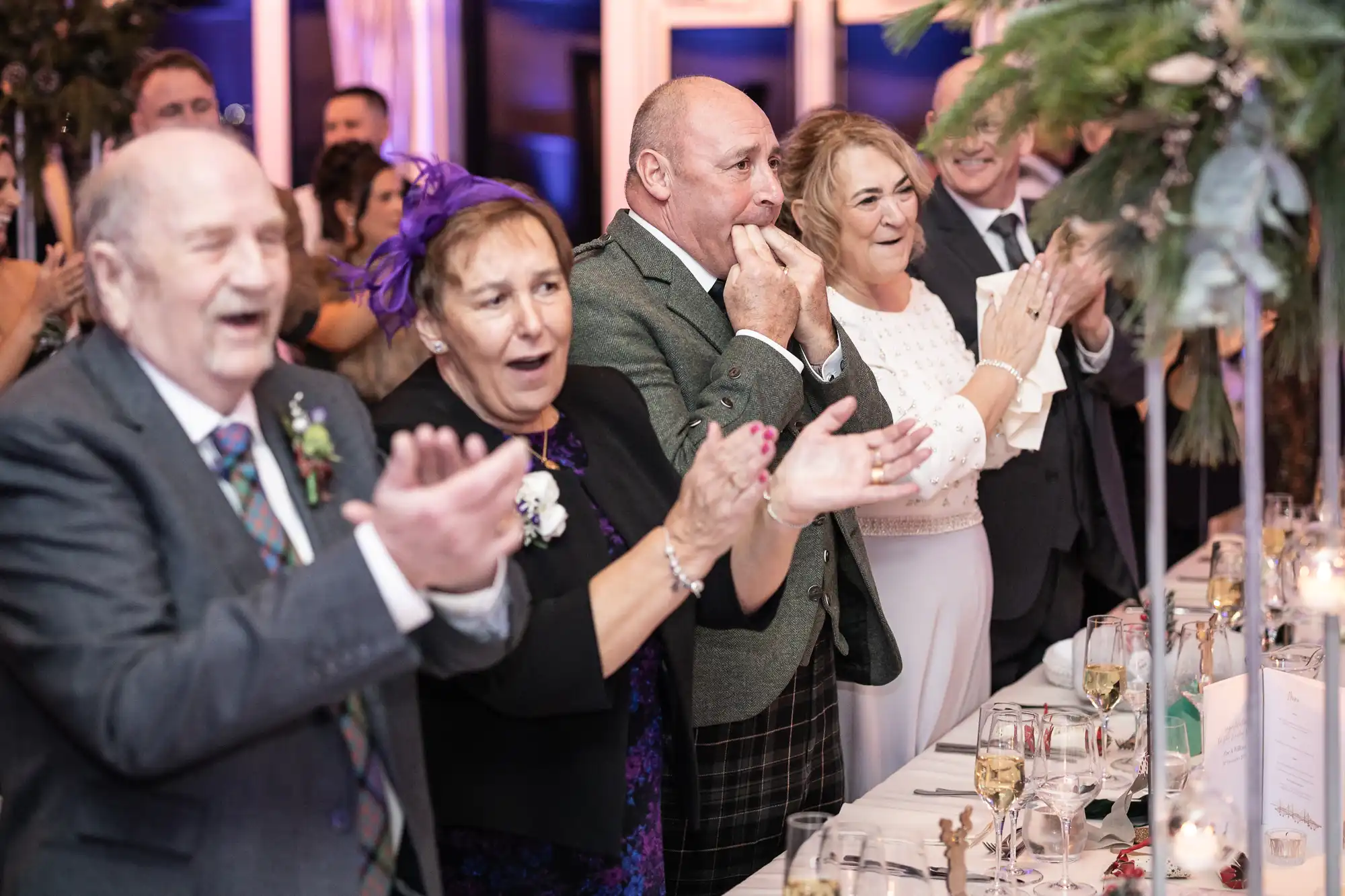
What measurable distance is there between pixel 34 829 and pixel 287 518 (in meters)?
0.35

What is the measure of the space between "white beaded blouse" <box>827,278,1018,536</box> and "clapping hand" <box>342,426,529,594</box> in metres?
1.44

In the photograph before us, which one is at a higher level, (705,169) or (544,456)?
(705,169)

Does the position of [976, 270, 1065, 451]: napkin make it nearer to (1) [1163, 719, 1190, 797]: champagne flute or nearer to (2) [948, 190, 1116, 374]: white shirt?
(2) [948, 190, 1116, 374]: white shirt

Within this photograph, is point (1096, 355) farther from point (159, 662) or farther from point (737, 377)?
point (159, 662)

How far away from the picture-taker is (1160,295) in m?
1.26

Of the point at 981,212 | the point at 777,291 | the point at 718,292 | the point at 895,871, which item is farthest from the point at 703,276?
the point at 981,212

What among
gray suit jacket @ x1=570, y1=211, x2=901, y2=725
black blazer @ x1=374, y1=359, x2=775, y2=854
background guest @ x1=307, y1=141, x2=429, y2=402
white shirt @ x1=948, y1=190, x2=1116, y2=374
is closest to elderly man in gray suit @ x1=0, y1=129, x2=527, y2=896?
black blazer @ x1=374, y1=359, x2=775, y2=854

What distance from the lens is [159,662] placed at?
1.27 meters

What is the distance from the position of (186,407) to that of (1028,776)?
103 cm

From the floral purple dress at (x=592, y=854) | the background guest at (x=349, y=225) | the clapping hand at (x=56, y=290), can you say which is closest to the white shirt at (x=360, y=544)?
the floral purple dress at (x=592, y=854)

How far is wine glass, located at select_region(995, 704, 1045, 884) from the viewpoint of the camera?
5.87ft

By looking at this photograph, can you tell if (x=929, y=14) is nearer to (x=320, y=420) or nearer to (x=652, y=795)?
(x=320, y=420)

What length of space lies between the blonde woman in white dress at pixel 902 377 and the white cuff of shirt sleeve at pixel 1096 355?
48 centimetres

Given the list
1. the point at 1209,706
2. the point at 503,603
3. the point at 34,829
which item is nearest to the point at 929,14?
the point at 503,603
